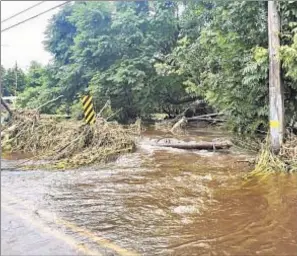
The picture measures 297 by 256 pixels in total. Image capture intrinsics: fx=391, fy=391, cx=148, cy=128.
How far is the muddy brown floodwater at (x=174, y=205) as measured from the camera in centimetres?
415

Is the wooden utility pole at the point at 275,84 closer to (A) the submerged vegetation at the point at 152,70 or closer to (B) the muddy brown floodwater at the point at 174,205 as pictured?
(A) the submerged vegetation at the point at 152,70

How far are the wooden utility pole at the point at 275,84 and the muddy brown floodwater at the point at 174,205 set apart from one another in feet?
3.23

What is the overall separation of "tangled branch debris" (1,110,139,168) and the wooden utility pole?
3955mm

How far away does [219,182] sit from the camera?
7141mm

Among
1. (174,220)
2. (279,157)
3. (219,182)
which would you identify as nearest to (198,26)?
(279,157)

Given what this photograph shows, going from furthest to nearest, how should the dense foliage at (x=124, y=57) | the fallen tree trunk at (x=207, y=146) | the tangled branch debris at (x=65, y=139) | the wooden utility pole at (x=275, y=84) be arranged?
the dense foliage at (x=124, y=57) → the fallen tree trunk at (x=207, y=146) → the tangled branch debris at (x=65, y=139) → the wooden utility pole at (x=275, y=84)

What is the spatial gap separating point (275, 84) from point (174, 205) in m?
4.10

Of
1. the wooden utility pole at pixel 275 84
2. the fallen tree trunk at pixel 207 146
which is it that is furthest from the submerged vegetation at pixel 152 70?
the fallen tree trunk at pixel 207 146

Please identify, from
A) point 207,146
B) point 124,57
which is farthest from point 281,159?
point 124,57

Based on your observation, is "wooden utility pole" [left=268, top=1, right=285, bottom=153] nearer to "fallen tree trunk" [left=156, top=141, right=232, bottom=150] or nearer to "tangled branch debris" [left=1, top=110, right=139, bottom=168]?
"fallen tree trunk" [left=156, top=141, right=232, bottom=150]

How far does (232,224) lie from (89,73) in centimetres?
1745

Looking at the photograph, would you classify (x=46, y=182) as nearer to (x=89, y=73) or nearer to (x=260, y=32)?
(x=260, y=32)

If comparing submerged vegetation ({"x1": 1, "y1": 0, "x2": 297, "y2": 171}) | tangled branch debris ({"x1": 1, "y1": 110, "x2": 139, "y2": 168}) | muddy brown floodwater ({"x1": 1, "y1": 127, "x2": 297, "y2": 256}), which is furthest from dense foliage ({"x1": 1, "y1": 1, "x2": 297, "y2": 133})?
muddy brown floodwater ({"x1": 1, "y1": 127, "x2": 297, "y2": 256})

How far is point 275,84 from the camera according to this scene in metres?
8.33
